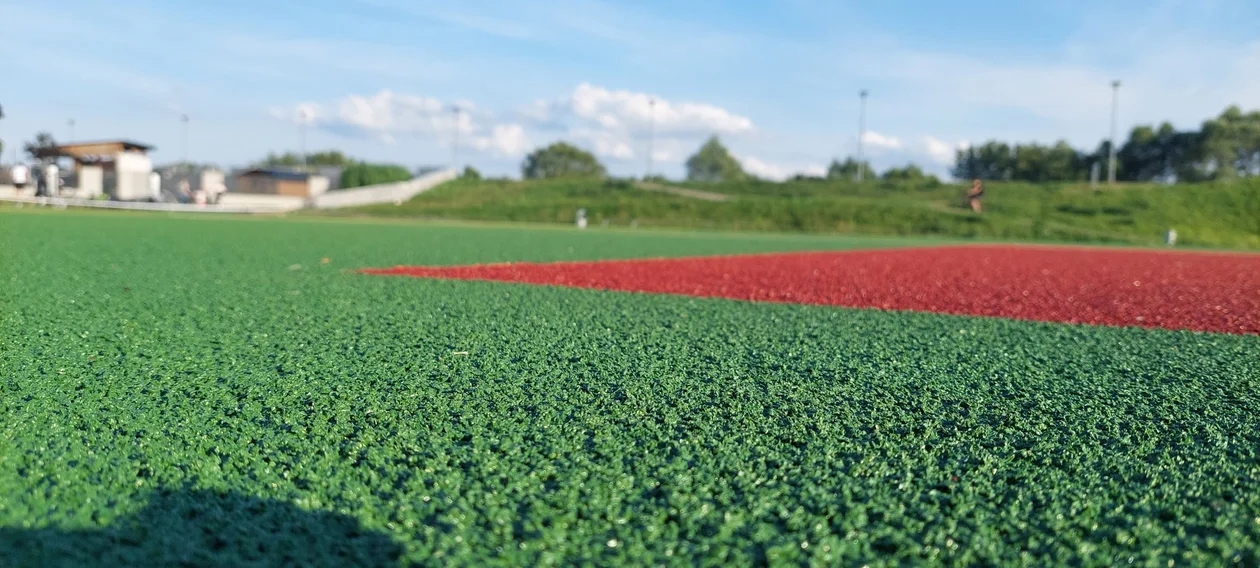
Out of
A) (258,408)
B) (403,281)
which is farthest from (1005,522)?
(403,281)

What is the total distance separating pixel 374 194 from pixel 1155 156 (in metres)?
68.0

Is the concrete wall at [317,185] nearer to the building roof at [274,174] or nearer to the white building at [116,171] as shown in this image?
the building roof at [274,174]

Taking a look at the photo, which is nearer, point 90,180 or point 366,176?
point 90,180

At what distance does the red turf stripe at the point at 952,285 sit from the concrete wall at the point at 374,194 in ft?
139

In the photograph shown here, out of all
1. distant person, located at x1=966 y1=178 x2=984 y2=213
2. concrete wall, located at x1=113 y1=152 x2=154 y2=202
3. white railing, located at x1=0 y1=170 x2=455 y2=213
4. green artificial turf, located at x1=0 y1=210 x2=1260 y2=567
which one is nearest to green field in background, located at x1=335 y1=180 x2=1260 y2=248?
white railing, located at x1=0 y1=170 x2=455 y2=213

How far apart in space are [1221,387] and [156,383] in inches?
169

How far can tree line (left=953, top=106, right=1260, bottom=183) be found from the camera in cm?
7125

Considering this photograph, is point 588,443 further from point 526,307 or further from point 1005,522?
point 526,307

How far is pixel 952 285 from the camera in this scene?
362 inches

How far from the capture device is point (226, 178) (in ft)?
213

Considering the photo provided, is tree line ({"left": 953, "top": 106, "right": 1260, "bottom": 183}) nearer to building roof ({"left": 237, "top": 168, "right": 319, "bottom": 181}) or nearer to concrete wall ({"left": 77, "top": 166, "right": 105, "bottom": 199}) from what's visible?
building roof ({"left": 237, "top": 168, "right": 319, "bottom": 181})

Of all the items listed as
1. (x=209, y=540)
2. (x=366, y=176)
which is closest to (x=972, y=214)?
(x=209, y=540)

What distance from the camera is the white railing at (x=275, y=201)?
110 feet

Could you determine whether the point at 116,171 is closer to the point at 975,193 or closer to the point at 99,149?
the point at 99,149
